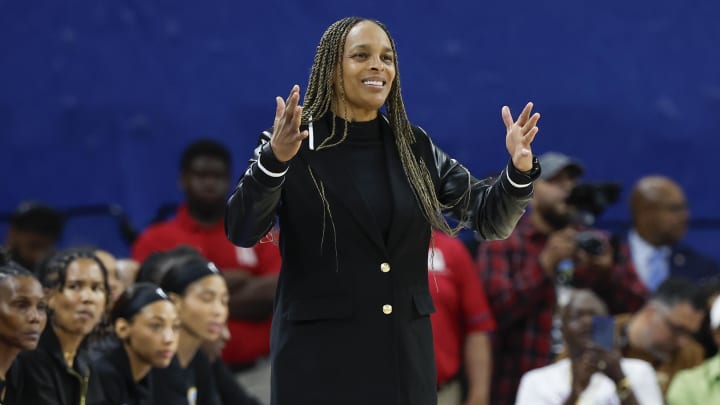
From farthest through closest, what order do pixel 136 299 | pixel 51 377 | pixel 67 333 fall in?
pixel 136 299 → pixel 67 333 → pixel 51 377

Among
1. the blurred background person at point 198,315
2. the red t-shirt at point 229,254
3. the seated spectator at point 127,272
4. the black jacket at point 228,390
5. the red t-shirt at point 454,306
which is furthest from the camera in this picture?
the red t-shirt at point 229,254

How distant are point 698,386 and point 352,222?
3.07m

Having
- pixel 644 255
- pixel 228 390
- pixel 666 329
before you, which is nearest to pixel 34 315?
pixel 228 390

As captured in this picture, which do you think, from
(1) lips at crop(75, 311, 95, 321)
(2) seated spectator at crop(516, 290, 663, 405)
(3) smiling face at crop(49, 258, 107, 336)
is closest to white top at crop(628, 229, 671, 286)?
(2) seated spectator at crop(516, 290, 663, 405)

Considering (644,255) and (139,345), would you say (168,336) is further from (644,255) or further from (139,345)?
(644,255)

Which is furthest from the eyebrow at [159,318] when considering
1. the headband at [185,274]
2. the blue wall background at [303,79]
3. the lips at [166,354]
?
the blue wall background at [303,79]

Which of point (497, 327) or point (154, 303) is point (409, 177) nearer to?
point (154, 303)

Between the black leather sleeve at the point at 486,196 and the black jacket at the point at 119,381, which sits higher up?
the black leather sleeve at the point at 486,196

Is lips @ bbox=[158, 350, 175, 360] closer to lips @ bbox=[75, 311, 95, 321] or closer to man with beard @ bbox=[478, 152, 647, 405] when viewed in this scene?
lips @ bbox=[75, 311, 95, 321]

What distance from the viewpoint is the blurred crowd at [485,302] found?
4.92m

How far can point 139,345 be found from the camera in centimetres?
479

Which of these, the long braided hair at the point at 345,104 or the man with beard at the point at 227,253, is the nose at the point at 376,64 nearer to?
the long braided hair at the point at 345,104

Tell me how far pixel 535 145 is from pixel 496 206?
460 cm

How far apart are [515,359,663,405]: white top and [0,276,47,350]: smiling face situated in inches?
87.5
